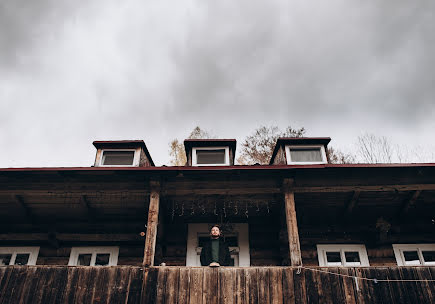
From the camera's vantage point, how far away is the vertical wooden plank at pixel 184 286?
638cm

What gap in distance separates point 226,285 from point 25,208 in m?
6.50

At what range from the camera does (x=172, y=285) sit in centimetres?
652

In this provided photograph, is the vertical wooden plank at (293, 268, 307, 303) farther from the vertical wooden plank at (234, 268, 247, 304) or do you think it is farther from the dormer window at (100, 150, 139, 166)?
the dormer window at (100, 150, 139, 166)

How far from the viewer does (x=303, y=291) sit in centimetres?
640

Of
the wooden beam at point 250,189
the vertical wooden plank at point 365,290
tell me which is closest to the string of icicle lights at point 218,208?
the wooden beam at point 250,189

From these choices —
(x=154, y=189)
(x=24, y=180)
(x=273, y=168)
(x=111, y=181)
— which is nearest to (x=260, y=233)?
(x=273, y=168)

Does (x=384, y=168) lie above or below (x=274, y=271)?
above

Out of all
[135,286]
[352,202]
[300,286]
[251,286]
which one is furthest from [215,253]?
[352,202]

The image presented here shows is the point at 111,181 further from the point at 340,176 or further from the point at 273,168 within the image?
the point at 340,176

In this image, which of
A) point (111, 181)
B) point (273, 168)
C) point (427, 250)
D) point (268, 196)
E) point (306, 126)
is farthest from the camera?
point (306, 126)

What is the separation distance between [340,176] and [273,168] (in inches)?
70.3

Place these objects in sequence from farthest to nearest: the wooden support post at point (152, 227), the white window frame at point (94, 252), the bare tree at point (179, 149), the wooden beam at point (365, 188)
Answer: the bare tree at point (179, 149) < the white window frame at point (94, 252) < the wooden beam at point (365, 188) < the wooden support post at point (152, 227)

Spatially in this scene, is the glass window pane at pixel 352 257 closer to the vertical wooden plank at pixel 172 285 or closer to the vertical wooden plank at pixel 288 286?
the vertical wooden plank at pixel 288 286

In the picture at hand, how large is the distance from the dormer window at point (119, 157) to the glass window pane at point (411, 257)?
8.89 meters
